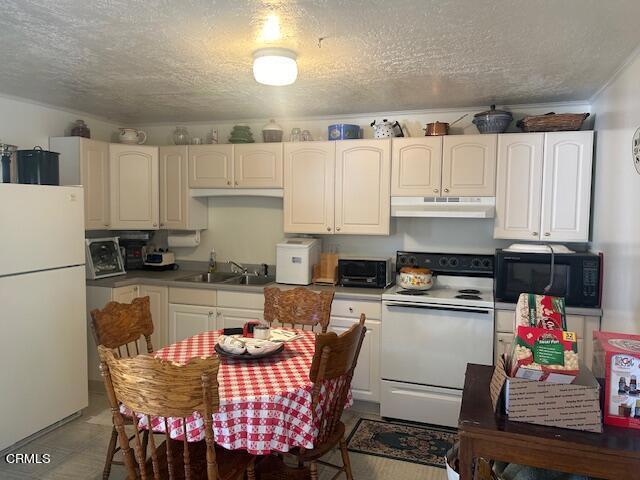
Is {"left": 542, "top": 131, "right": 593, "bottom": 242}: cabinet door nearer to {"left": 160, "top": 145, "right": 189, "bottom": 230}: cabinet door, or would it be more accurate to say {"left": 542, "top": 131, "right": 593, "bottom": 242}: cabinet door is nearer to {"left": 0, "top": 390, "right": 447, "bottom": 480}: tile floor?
{"left": 0, "top": 390, "right": 447, "bottom": 480}: tile floor

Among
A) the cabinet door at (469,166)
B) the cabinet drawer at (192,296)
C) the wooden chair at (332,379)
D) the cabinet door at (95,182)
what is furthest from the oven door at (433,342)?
the cabinet door at (95,182)

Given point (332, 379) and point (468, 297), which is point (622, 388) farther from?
point (468, 297)

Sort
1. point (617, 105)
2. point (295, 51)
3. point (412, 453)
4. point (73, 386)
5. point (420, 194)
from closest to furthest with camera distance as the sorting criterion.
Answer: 1. point (295, 51)
2. point (617, 105)
3. point (412, 453)
4. point (73, 386)
5. point (420, 194)

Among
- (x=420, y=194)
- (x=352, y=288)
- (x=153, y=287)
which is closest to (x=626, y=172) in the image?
(x=420, y=194)

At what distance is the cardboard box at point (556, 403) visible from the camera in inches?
46.3

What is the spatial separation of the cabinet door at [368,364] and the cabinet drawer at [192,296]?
102cm

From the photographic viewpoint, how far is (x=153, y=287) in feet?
12.8

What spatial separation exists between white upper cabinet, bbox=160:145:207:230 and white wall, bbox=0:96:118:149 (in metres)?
0.79

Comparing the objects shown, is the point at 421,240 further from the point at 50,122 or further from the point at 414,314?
the point at 50,122

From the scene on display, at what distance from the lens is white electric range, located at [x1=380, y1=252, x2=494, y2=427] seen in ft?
10.1

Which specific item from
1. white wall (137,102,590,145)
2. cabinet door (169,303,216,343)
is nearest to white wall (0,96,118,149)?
white wall (137,102,590,145)

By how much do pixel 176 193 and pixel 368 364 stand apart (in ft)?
7.22

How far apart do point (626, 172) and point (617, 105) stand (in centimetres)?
48

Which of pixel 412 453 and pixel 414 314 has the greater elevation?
pixel 414 314
